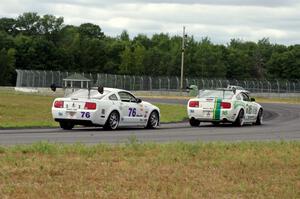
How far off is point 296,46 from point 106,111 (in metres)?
129

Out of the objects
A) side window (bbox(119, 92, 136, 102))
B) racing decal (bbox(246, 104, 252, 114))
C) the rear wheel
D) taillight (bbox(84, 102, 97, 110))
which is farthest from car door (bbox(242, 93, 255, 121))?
taillight (bbox(84, 102, 97, 110))

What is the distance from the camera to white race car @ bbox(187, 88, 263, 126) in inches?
1024

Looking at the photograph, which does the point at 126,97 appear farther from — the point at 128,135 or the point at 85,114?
the point at 128,135

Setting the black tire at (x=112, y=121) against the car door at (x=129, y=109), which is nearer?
the black tire at (x=112, y=121)

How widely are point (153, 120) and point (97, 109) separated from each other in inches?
116

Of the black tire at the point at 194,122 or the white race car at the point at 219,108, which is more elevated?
the white race car at the point at 219,108

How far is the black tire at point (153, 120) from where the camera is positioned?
23938 millimetres

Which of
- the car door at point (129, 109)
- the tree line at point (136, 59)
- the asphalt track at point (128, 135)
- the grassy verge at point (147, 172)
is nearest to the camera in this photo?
the grassy verge at point (147, 172)

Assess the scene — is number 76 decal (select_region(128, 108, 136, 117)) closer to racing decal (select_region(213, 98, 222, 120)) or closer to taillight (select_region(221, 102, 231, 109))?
racing decal (select_region(213, 98, 222, 120))

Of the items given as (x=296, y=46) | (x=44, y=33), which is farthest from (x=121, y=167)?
(x=44, y=33)

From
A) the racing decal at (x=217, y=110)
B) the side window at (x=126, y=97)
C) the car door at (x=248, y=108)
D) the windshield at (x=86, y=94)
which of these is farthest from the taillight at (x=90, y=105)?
the car door at (x=248, y=108)

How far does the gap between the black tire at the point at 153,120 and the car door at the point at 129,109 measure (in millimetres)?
449

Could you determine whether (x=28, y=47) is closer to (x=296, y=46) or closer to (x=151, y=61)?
(x=151, y=61)

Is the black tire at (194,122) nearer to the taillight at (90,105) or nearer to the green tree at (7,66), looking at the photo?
the taillight at (90,105)
